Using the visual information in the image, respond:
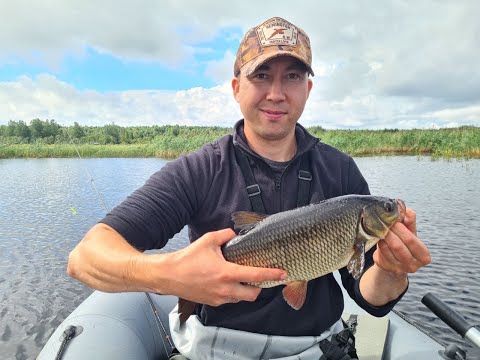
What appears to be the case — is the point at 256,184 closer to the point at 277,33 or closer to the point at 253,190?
the point at 253,190

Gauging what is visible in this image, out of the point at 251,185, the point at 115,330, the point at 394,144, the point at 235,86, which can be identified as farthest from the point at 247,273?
the point at 394,144

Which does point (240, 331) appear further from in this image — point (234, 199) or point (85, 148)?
point (85, 148)

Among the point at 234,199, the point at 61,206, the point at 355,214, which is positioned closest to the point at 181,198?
the point at 234,199

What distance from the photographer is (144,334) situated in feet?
10.9

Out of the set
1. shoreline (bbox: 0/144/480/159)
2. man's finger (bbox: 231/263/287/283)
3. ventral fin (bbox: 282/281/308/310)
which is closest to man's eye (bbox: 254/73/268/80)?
ventral fin (bbox: 282/281/308/310)

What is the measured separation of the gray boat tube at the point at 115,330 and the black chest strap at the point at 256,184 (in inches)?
57.4

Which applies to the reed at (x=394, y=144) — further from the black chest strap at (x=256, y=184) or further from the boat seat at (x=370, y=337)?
the black chest strap at (x=256, y=184)

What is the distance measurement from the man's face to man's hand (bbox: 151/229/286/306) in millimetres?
1281

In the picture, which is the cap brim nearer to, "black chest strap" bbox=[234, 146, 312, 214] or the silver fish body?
"black chest strap" bbox=[234, 146, 312, 214]

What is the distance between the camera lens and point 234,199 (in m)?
2.61

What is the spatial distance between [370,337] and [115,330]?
86.2 inches

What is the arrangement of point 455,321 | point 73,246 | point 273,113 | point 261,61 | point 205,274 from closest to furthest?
1. point 205,274
2. point 261,61
3. point 273,113
4. point 455,321
5. point 73,246

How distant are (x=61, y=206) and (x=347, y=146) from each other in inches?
1088

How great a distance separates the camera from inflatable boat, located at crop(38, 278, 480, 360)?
286 centimetres
